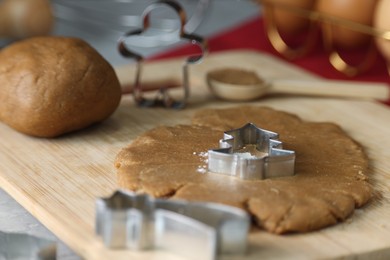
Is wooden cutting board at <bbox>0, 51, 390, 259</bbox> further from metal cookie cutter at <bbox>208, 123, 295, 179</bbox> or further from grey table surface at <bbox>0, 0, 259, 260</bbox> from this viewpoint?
grey table surface at <bbox>0, 0, 259, 260</bbox>

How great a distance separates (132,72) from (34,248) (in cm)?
72

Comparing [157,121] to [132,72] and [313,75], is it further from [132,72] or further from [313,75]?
[313,75]

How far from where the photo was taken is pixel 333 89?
67.0 inches

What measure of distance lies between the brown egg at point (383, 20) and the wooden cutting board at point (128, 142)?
13cm

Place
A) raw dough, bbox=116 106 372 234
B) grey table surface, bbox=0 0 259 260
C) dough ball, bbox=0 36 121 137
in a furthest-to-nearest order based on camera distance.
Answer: grey table surface, bbox=0 0 259 260 < dough ball, bbox=0 36 121 137 < raw dough, bbox=116 106 372 234

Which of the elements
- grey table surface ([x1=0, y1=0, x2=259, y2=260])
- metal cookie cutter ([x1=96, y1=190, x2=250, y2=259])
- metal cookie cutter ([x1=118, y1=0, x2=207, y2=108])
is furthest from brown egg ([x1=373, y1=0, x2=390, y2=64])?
metal cookie cutter ([x1=96, y1=190, x2=250, y2=259])

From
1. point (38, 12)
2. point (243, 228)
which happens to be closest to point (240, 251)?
point (243, 228)

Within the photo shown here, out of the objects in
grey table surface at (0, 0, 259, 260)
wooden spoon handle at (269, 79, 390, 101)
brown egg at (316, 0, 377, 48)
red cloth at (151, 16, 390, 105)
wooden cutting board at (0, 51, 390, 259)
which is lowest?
grey table surface at (0, 0, 259, 260)

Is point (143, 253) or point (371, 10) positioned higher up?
point (371, 10)

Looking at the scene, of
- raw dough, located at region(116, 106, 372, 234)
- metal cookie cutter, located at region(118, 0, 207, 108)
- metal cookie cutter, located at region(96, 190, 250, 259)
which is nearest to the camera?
metal cookie cutter, located at region(96, 190, 250, 259)

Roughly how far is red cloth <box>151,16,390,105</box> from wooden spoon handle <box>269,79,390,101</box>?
10cm

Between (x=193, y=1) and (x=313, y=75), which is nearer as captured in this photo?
(x=313, y=75)

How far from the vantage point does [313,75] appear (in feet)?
6.13

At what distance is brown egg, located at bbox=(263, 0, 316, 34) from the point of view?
6.41ft
